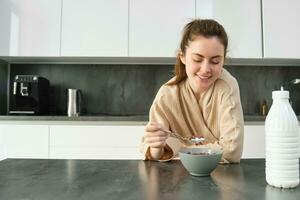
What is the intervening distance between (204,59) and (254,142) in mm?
1330

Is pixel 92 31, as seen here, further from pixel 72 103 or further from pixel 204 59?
pixel 204 59

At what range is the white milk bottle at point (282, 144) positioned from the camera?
0.59 metres

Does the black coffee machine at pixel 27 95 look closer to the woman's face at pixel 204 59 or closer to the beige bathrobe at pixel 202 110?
the beige bathrobe at pixel 202 110

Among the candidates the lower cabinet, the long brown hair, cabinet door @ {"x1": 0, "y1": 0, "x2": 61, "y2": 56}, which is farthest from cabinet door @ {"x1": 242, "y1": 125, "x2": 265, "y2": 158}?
cabinet door @ {"x1": 0, "y1": 0, "x2": 61, "y2": 56}

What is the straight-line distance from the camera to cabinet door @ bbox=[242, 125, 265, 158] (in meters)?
2.06

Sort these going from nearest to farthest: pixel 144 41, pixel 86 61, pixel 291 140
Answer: pixel 291 140, pixel 144 41, pixel 86 61

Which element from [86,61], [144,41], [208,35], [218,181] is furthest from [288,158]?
[86,61]

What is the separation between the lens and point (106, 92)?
8.73ft

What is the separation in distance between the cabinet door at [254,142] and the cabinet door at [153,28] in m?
0.86

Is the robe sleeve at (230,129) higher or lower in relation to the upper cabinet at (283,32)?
lower

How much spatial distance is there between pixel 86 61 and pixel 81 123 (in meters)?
0.72

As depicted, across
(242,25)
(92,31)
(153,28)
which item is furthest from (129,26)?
(242,25)

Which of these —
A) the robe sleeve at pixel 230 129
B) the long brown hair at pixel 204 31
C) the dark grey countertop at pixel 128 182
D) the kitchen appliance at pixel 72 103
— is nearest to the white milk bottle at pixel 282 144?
the dark grey countertop at pixel 128 182

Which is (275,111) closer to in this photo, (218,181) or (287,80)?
(218,181)
